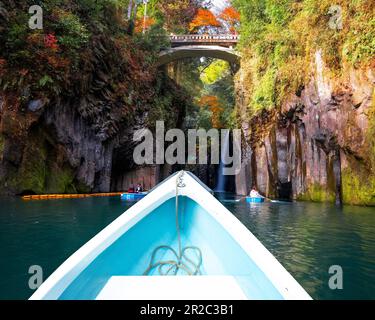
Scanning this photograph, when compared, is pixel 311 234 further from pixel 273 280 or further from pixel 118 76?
pixel 118 76

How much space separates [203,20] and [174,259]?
39.2 metres

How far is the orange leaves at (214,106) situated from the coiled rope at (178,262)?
105 ft

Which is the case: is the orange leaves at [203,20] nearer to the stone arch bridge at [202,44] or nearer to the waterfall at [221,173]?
the stone arch bridge at [202,44]

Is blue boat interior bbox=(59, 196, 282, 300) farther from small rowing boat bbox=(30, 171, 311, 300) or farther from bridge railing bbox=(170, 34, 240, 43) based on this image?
bridge railing bbox=(170, 34, 240, 43)

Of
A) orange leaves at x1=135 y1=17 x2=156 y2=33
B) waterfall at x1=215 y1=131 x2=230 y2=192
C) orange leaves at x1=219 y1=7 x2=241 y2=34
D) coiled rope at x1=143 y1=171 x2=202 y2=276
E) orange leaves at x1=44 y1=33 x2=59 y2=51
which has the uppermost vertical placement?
orange leaves at x1=219 y1=7 x2=241 y2=34

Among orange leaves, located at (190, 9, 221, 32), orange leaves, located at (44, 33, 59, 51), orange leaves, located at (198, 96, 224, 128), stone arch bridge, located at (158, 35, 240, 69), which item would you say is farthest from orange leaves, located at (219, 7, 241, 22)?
orange leaves, located at (44, 33, 59, 51)

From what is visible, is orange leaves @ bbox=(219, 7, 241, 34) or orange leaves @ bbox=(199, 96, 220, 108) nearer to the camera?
orange leaves @ bbox=(219, 7, 241, 34)

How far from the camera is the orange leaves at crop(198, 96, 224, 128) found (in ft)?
116

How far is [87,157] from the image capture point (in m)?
21.8

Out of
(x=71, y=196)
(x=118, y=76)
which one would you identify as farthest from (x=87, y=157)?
(x=118, y=76)

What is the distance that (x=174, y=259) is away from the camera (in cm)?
358

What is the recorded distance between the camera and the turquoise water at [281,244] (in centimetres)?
450

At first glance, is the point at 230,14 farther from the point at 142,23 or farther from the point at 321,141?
the point at 321,141

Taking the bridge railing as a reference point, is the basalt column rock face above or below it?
below
